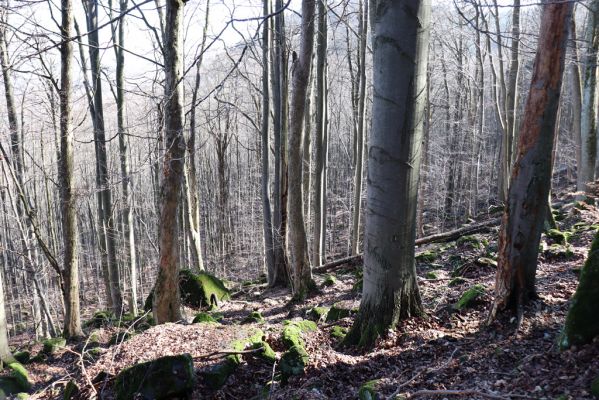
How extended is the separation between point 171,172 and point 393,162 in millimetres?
3249

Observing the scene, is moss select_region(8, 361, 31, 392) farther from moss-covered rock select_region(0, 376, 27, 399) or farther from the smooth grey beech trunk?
the smooth grey beech trunk

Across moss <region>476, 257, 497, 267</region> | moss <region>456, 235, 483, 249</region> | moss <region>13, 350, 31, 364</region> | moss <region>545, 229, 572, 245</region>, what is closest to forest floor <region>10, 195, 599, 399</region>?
moss <region>476, 257, 497, 267</region>

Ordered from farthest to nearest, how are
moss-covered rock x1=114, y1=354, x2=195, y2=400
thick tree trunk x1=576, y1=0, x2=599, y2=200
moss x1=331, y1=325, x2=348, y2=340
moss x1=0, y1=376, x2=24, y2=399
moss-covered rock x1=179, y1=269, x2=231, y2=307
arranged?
thick tree trunk x1=576, y1=0, x2=599, y2=200, moss-covered rock x1=179, y1=269, x2=231, y2=307, moss x1=0, y1=376, x2=24, y2=399, moss x1=331, y1=325, x2=348, y2=340, moss-covered rock x1=114, y1=354, x2=195, y2=400

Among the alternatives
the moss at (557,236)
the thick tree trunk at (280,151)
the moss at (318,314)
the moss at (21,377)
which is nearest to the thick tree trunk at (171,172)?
the moss at (21,377)

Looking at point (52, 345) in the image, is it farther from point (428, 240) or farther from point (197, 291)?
point (428, 240)

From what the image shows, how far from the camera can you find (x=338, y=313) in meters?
5.77

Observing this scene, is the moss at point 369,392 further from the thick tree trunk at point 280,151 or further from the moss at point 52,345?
the moss at point 52,345

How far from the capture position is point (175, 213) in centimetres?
595

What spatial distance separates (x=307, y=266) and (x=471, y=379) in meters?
5.24

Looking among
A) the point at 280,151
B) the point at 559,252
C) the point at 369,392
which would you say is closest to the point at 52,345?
the point at 280,151

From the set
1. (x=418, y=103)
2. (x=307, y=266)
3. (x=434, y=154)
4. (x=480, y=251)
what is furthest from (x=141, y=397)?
(x=434, y=154)

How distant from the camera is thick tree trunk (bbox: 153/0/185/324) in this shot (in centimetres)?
568

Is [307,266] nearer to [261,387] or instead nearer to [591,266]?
[261,387]

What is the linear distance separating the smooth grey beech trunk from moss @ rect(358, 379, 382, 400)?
0.82 metres
